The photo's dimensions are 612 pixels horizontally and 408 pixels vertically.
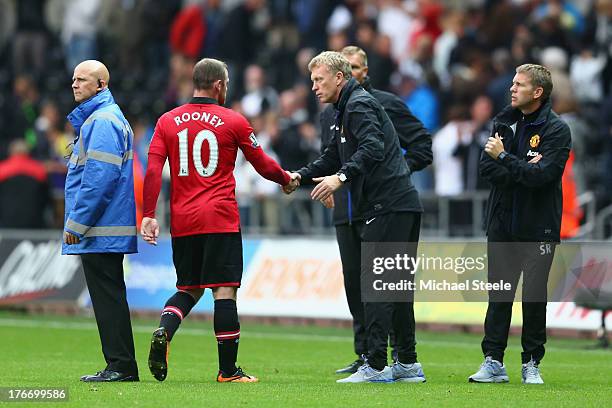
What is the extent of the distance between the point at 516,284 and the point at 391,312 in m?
1.02

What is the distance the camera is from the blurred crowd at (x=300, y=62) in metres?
20.2

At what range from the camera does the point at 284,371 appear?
1304cm

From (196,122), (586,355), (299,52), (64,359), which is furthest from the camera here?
(299,52)

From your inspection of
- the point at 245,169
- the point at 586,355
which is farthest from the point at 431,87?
the point at 586,355

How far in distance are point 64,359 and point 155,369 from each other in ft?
10.3

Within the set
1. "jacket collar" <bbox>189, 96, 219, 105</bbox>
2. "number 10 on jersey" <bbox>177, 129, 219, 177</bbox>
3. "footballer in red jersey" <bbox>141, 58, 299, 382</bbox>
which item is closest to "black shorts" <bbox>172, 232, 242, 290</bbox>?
"footballer in red jersey" <bbox>141, 58, 299, 382</bbox>

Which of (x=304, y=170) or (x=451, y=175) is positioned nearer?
(x=304, y=170)

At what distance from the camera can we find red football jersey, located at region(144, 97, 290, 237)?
1136cm

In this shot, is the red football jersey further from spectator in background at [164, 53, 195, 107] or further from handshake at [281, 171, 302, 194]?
spectator in background at [164, 53, 195, 107]

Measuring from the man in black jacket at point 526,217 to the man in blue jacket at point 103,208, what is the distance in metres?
2.76

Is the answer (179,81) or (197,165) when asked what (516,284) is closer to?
(197,165)

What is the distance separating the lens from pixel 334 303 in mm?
→ 18953

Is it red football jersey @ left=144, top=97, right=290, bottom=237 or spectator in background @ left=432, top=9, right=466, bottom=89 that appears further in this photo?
spectator in background @ left=432, top=9, right=466, bottom=89

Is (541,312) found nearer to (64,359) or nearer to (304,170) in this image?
(304,170)
